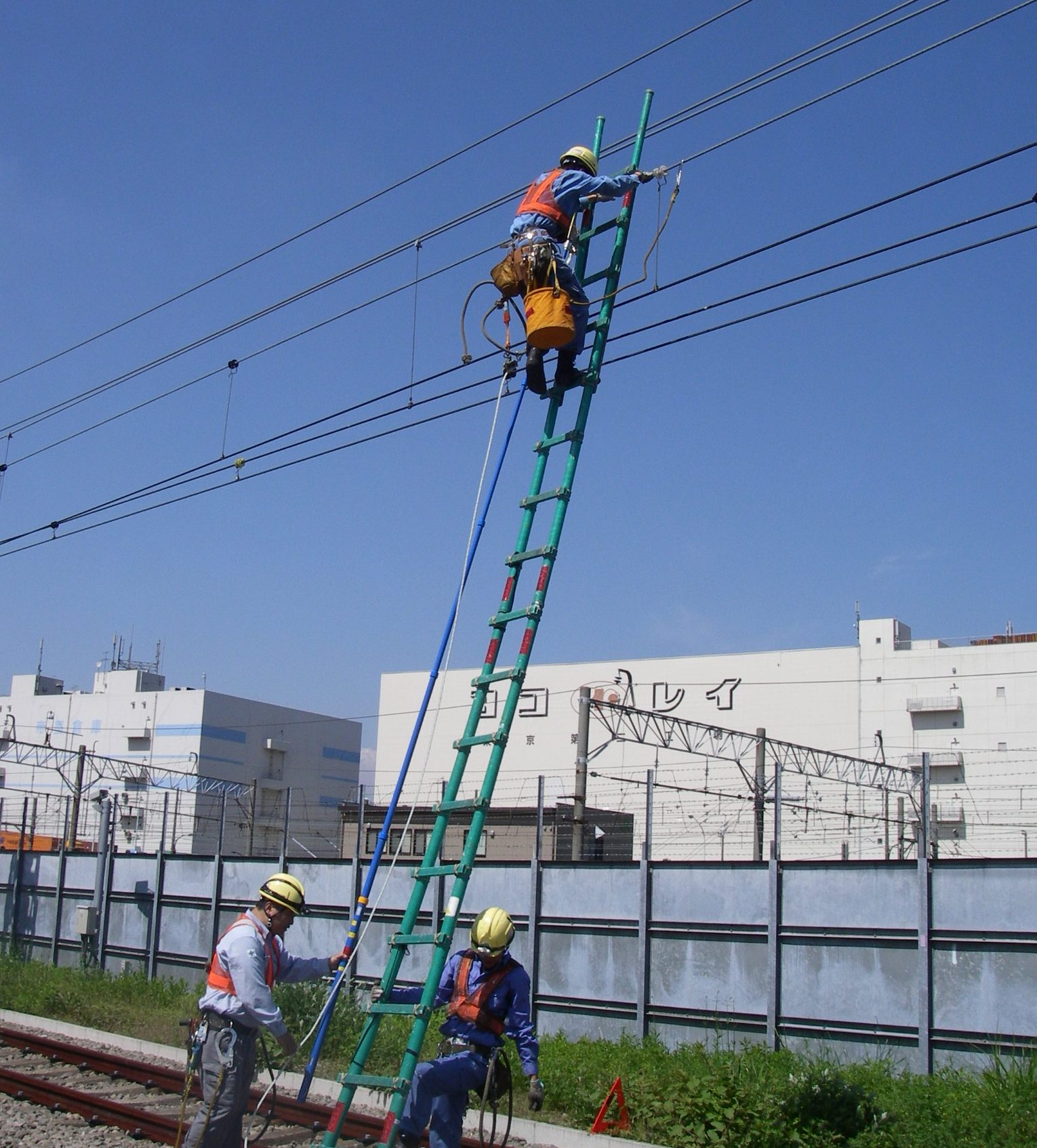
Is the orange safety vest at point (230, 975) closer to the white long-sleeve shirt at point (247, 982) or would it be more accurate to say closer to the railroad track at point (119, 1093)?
the white long-sleeve shirt at point (247, 982)

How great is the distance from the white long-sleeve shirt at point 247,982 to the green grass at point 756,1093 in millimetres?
4715

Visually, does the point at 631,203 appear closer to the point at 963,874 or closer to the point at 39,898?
the point at 963,874

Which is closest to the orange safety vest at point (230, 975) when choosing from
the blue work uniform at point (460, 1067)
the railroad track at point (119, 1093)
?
the blue work uniform at point (460, 1067)

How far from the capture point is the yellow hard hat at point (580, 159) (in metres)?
9.31

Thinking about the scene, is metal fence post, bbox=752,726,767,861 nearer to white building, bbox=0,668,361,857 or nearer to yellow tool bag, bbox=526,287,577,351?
yellow tool bag, bbox=526,287,577,351

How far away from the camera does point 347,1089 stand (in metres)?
7.19

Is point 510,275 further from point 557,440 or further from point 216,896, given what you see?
point 216,896

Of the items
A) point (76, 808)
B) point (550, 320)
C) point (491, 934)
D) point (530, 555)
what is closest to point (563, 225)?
point (550, 320)

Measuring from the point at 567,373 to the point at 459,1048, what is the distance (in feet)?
14.3

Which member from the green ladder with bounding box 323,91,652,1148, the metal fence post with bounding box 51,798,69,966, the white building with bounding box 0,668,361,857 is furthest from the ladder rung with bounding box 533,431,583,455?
the white building with bounding box 0,668,361,857

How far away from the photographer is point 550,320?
27.6 ft

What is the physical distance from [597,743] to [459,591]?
161ft

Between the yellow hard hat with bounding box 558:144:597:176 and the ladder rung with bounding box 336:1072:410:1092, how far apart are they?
6.27 metres

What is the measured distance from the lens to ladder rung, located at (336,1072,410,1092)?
272 inches
